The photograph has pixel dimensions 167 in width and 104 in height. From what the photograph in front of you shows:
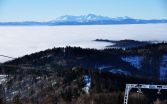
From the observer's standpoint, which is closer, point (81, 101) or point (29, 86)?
point (81, 101)

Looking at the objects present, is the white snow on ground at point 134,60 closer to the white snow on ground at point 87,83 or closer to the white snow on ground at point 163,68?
the white snow on ground at point 163,68

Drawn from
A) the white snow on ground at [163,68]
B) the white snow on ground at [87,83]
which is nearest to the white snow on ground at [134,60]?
the white snow on ground at [163,68]

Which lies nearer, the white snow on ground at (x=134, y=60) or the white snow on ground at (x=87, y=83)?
the white snow on ground at (x=87, y=83)

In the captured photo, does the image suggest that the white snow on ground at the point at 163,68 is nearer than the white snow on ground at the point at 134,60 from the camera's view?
Yes

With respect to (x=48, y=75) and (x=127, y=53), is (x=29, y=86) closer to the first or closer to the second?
(x=48, y=75)

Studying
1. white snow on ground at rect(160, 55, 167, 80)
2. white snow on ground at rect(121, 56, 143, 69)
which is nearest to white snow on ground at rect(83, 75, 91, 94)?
white snow on ground at rect(160, 55, 167, 80)

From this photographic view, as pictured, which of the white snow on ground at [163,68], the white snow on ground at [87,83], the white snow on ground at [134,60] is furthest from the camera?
the white snow on ground at [134,60]

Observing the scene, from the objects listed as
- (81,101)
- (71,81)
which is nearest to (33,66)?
(71,81)

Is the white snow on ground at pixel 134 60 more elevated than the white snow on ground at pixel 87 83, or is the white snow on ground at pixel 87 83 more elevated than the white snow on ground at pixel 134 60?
the white snow on ground at pixel 87 83

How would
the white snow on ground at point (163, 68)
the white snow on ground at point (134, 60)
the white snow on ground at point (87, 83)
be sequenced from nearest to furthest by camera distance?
the white snow on ground at point (87, 83) → the white snow on ground at point (163, 68) → the white snow on ground at point (134, 60)
